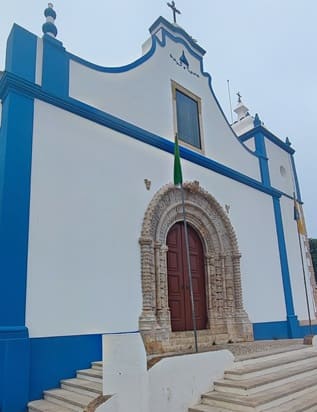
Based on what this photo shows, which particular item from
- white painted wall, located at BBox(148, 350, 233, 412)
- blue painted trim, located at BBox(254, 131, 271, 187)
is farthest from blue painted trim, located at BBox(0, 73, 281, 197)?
white painted wall, located at BBox(148, 350, 233, 412)

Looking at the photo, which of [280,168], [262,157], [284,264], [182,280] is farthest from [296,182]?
[182,280]

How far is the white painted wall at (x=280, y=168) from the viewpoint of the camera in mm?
10148

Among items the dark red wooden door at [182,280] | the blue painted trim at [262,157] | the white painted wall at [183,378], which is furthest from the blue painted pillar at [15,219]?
the blue painted trim at [262,157]

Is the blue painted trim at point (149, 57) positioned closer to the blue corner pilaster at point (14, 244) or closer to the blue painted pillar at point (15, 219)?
the blue painted pillar at point (15, 219)

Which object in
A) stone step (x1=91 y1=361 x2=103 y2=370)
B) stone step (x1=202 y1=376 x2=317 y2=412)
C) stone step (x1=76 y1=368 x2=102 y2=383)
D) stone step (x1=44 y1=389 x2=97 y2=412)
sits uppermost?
stone step (x1=91 y1=361 x2=103 y2=370)

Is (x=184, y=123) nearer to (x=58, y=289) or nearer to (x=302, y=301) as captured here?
(x=58, y=289)

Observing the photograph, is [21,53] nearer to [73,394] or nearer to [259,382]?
[73,394]

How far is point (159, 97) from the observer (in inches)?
281

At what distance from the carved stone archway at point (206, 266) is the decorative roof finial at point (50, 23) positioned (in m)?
3.16

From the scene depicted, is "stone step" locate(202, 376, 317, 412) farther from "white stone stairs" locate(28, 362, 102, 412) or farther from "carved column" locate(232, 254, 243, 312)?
"carved column" locate(232, 254, 243, 312)

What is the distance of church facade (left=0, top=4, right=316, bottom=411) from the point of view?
14.3ft

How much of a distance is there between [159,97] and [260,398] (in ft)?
18.4

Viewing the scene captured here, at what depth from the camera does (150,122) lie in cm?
676

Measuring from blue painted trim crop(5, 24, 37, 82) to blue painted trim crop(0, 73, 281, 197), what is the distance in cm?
21
